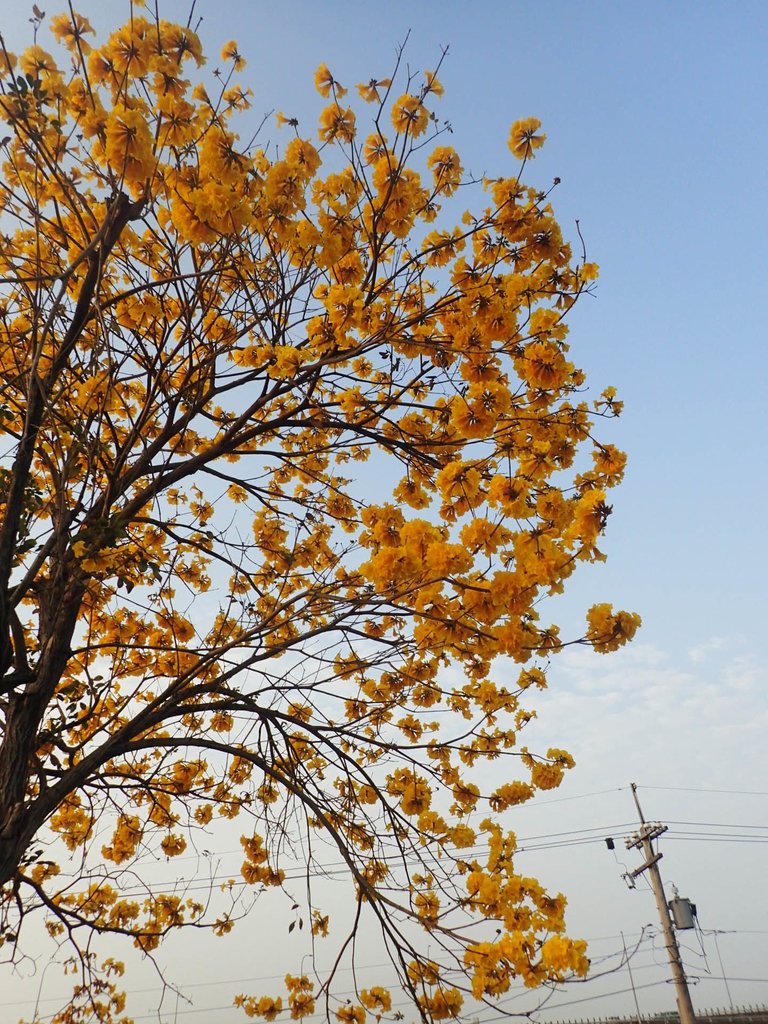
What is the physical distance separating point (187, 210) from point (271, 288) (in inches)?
27.8

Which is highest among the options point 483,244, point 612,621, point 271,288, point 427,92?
point 427,92

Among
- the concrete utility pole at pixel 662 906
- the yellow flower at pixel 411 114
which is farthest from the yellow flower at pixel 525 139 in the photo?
the concrete utility pole at pixel 662 906

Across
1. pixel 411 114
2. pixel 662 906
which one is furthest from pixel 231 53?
pixel 662 906

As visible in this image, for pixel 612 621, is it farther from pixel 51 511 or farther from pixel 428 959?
pixel 51 511

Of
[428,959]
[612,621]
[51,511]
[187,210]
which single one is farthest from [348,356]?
[428,959]

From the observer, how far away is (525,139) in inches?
127

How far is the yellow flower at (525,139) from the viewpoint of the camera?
3.21m

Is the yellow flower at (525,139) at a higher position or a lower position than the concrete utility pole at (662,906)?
higher

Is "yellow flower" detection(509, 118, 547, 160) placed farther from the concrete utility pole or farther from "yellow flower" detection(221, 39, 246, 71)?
the concrete utility pole

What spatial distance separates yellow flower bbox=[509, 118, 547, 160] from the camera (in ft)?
10.5

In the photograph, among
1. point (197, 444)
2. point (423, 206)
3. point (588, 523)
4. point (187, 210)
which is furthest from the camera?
point (197, 444)

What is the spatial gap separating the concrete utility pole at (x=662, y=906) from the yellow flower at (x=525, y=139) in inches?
527

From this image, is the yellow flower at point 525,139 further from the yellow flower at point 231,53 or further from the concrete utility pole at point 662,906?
the concrete utility pole at point 662,906

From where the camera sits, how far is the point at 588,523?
2.08 meters
